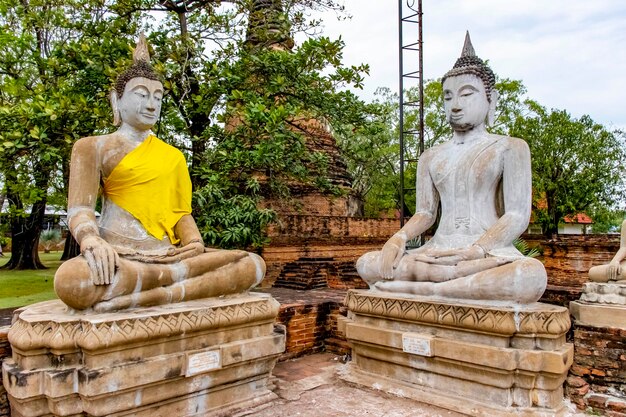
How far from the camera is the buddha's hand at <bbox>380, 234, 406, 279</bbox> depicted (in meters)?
4.39

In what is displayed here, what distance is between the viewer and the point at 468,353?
3713 millimetres

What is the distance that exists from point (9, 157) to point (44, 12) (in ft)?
10.3

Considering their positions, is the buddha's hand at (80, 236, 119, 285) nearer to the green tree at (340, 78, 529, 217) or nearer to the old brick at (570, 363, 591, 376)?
the old brick at (570, 363, 591, 376)

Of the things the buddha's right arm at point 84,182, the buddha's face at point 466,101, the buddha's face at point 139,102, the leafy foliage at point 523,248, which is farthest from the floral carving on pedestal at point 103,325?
the leafy foliage at point 523,248

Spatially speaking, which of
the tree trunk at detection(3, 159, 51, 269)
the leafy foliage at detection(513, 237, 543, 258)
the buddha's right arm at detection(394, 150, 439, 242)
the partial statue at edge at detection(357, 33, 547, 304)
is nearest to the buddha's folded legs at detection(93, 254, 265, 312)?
the partial statue at edge at detection(357, 33, 547, 304)

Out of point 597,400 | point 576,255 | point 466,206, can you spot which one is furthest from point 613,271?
point 576,255

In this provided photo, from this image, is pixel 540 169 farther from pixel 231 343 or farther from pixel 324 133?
pixel 231 343

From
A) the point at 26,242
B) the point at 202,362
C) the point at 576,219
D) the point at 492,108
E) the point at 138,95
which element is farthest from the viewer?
the point at 576,219

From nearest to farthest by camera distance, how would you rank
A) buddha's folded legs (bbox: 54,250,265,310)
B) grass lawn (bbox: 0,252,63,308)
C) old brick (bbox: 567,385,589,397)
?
buddha's folded legs (bbox: 54,250,265,310)
old brick (bbox: 567,385,589,397)
grass lawn (bbox: 0,252,63,308)

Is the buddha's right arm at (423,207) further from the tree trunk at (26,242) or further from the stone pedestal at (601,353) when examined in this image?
the tree trunk at (26,242)

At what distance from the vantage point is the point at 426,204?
486 centimetres

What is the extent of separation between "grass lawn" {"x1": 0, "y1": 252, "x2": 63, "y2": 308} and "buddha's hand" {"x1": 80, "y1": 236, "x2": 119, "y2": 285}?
5.79 meters

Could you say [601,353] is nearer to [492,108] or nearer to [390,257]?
[390,257]

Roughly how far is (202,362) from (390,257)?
5.98 feet
